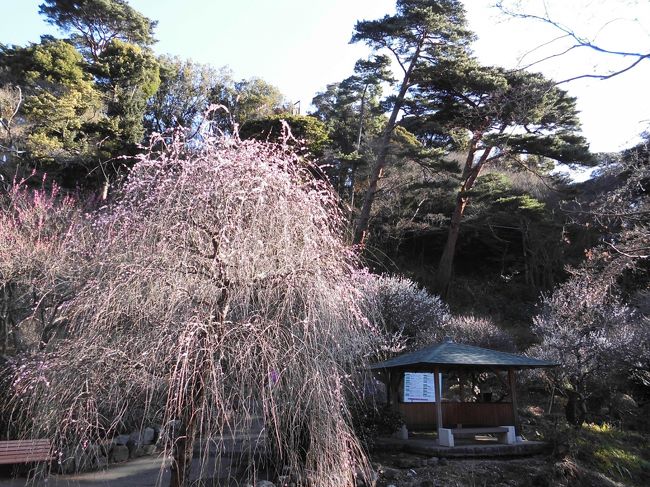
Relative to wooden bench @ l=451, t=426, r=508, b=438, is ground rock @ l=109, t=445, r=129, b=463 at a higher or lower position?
lower

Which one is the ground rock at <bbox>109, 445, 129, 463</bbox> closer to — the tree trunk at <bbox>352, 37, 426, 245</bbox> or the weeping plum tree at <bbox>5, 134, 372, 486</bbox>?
the weeping plum tree at <bbox>5, 134, 372, 486</bbox>

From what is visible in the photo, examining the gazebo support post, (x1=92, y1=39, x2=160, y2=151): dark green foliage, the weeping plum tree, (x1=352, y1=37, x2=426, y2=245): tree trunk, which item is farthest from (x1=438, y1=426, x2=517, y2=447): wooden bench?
(x1=92, y1=39, x2=160, y2=151): dark green foliage

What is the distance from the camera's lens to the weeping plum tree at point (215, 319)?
415cm

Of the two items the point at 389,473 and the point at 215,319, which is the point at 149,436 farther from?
the point at 215,319

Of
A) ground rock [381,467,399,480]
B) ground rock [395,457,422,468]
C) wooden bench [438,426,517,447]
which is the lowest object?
ground rock [381,467,399,480]

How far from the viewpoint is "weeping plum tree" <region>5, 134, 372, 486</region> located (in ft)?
13.6

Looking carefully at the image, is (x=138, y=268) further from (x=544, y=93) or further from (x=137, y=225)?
(x=544, y=93)

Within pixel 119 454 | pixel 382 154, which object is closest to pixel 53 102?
pixel 382 154

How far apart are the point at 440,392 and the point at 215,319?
7675 mm

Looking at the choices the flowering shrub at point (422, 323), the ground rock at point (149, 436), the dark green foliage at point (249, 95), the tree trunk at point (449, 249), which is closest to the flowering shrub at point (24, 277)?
the ground rock at point (149, 436)

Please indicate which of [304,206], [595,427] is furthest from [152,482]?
[595,427]

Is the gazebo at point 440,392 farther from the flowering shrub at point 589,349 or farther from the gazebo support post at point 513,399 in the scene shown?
the flowering shrub at point 589,349

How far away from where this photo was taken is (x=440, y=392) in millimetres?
11062

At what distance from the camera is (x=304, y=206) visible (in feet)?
15.0
